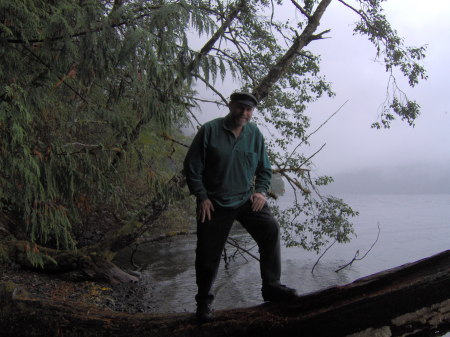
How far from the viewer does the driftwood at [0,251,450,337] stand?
2637 mm

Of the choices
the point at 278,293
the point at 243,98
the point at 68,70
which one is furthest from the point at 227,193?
the point at 68,70

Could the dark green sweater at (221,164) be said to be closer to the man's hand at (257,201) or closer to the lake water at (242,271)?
the man's hand at (257,201)

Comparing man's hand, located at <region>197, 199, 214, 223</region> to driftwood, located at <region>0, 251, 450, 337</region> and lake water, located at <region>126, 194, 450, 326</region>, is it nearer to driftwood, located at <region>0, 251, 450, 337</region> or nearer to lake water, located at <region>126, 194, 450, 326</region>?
driftwood, located at <region>0, 251, 450, 337</region>

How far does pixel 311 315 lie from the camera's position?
2.98m

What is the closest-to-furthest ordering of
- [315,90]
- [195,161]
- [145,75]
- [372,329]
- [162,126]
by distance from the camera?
[372,329], [195,161], [145,75], [162,126], [315,90]

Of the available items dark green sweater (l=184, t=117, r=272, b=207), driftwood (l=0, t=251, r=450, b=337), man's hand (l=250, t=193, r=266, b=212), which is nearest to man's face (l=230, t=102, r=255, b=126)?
dark green sweater (l=184, t=117, r=272, b=207)

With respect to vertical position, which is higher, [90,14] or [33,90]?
[90,14]

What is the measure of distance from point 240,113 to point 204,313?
5.84ft

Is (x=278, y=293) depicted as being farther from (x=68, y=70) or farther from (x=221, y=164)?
(x=68, y=70)

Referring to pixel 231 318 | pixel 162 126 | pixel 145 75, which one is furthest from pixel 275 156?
pixel 231 318

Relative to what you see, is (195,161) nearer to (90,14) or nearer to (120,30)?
(120,30)

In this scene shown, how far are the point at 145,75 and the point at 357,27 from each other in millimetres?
7869

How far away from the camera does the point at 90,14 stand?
3.73 metres

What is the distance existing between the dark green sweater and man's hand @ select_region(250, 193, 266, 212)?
6 cm
